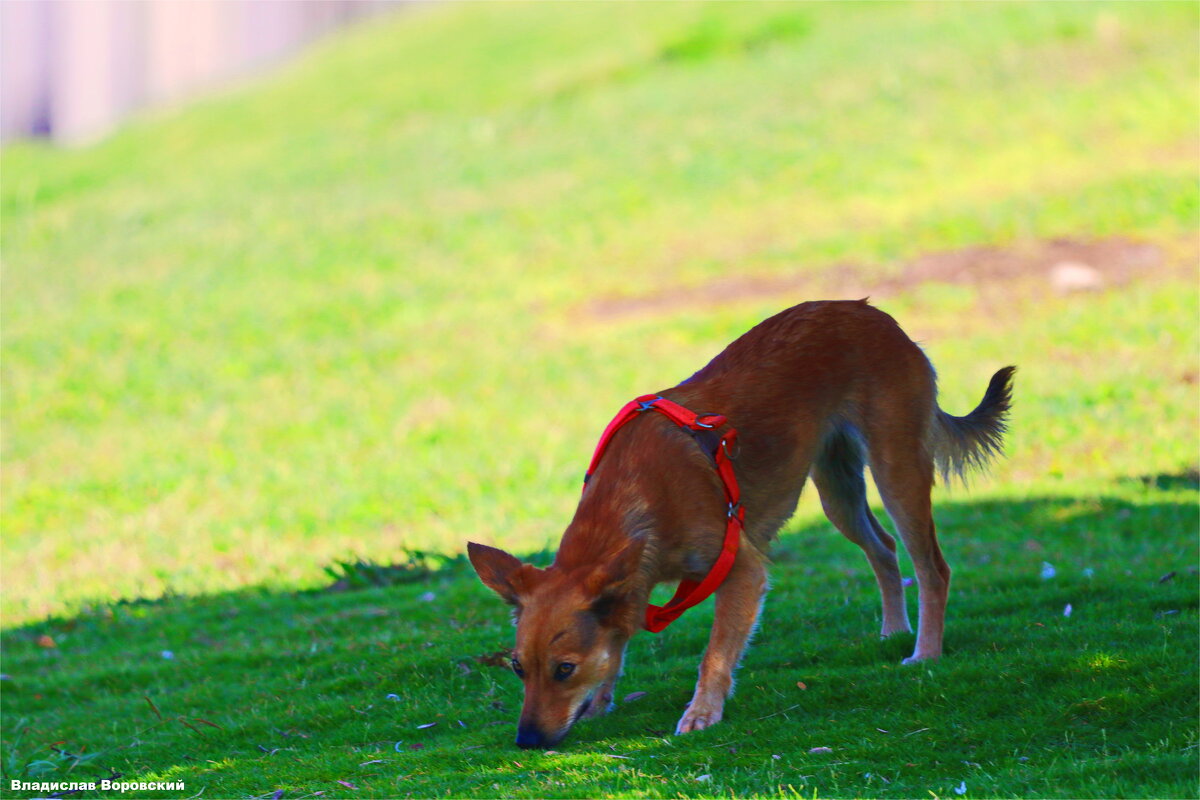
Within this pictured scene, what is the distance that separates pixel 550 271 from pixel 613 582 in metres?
18.6

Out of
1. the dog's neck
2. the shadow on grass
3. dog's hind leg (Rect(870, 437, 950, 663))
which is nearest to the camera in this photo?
the shadow on grass

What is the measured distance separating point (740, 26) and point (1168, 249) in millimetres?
24447

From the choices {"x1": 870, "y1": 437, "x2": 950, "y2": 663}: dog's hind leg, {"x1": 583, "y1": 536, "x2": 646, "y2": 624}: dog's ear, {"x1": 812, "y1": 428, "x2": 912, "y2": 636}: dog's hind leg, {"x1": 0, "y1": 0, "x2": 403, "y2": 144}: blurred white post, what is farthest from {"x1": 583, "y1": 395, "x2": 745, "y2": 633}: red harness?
{"x1": 0, "y1": 0, "x2": 403, "y2": 144}: blurred white post

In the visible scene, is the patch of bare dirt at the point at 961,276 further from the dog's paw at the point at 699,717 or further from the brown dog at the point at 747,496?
the dog's paw at the point at 699,717

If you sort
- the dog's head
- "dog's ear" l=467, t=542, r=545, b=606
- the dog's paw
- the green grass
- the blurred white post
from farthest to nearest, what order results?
the blurred white post → the green grass → the dog's paw → "dog's ear" l=467, t=542, r=545, b=606 → the dog's head

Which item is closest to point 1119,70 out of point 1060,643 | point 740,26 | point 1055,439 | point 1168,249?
point 1168,249

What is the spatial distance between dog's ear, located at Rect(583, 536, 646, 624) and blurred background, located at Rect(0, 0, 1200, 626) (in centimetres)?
580

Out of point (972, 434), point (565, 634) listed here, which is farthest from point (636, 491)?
point (972, 434)

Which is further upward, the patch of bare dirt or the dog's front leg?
the patch of bare dirt

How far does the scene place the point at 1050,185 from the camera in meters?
23.1

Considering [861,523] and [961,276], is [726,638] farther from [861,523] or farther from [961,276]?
[961,276]

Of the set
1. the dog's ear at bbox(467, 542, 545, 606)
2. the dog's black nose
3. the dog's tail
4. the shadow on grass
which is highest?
the dog's tail

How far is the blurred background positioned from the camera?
1392cm

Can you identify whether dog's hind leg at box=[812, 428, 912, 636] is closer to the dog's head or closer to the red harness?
the red harness
